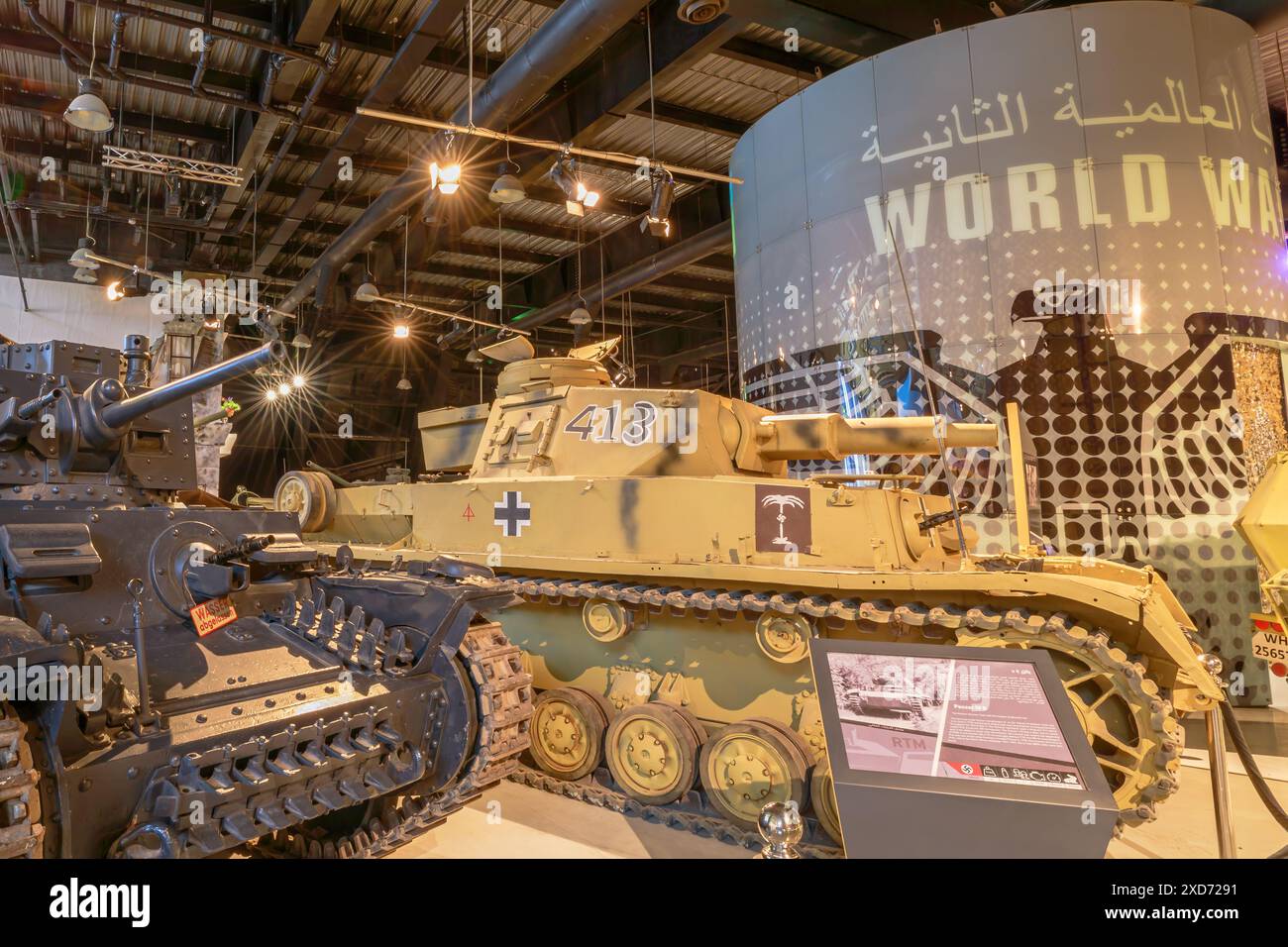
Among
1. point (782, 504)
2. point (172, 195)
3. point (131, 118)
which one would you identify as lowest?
point (782, 504)

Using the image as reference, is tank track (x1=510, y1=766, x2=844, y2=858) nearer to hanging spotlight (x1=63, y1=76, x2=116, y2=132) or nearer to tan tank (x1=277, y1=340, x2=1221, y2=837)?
tan tank (x1=277, y1=340, x2=1221, y2=837)

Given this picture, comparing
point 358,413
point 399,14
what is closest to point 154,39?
point 399,14

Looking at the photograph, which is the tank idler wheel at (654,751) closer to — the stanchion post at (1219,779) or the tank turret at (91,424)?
the stanchion post at (1219,779)

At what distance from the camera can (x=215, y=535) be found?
394 centimetres

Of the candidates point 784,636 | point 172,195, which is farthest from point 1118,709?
point 172,195

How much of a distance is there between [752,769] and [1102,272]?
559cm

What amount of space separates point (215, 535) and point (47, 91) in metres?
9.14

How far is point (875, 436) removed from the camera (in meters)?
5.55

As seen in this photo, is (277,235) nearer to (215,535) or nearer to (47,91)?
(47,91)

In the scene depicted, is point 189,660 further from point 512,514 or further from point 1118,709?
point 1118,709

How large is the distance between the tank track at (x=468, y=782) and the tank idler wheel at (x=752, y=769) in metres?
1.47

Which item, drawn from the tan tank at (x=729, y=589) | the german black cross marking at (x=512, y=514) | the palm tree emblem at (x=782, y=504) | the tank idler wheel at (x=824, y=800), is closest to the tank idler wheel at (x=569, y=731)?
the tan tank at (x=729, y=589)

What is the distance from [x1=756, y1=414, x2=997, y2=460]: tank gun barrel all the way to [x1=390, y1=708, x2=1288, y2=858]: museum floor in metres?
2.59
